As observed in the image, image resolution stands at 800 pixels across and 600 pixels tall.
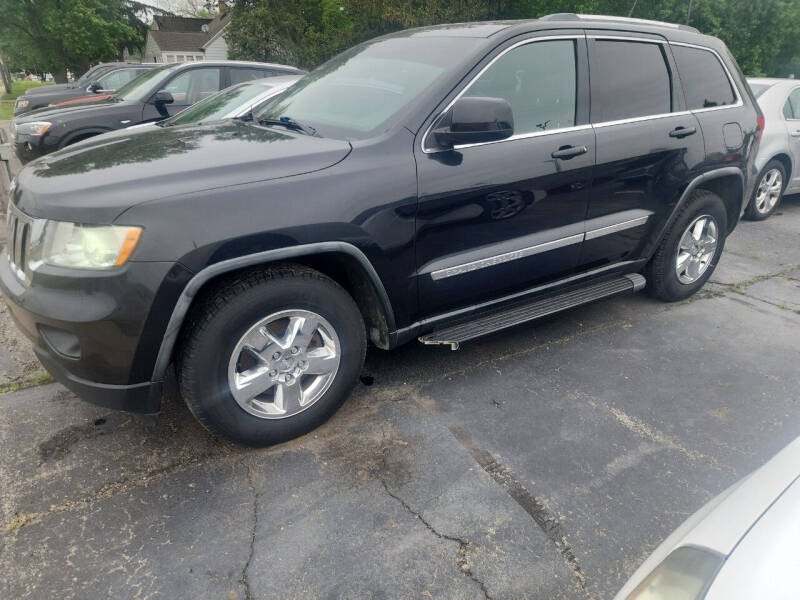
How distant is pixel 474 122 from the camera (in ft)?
8.91

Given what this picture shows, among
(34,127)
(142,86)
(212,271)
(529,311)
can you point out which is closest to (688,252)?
(529,311)

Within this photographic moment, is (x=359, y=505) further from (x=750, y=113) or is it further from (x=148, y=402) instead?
(x=750, y=113)

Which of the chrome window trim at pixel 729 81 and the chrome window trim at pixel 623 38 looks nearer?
the chrome window trim at pixel 623 38

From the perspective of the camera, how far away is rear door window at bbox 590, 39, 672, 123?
11.5ft

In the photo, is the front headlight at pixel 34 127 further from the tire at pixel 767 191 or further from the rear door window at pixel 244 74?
the tire at pixel 767 191

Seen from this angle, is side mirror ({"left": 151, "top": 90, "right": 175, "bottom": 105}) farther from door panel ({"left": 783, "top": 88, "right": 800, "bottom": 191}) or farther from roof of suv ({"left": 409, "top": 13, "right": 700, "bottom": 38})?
door panel ({"left": 783, "top": 88, "right": 800, "bottom": 191})

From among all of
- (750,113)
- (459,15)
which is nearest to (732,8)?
(459,15)

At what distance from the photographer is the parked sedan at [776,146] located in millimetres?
6961

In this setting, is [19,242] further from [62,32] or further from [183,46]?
[183,46]

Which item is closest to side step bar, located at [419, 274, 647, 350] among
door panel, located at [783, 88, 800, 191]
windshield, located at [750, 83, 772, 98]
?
door panel, located at [783, 88, 800, 191]

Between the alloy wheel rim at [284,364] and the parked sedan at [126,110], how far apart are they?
6.09m

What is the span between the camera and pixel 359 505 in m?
2.44

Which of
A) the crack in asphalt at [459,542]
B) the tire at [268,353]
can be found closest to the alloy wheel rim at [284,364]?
the tire at [268,353]

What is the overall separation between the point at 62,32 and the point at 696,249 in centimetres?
4173
